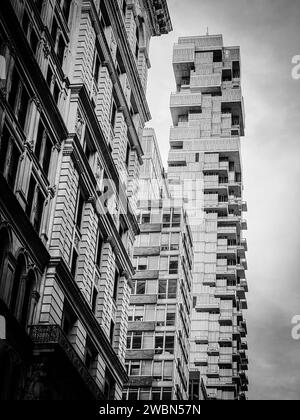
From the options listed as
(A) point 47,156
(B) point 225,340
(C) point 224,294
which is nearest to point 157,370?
(A) point 47,156

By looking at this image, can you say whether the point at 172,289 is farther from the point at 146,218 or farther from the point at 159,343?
the point at 146,218

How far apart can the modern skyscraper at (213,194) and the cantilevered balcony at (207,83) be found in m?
0.19

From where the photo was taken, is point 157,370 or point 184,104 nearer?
point 157,370

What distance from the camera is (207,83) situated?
155 meters

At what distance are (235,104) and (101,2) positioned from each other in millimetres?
100332

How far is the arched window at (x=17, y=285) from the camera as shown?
38.0 m

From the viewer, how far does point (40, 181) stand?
42.6 m

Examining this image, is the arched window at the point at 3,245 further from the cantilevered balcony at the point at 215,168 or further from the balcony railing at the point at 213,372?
the cantilevered balcony at the point at 215,168

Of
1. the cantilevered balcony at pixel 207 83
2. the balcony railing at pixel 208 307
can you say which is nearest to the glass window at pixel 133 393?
the balcony railing at pixel 208 307

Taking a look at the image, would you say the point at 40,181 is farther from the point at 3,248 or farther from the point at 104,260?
the point at 104,260

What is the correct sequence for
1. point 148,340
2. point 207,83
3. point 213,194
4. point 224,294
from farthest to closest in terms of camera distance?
point 207,83, point 213,194, point 224,294, point 148,340

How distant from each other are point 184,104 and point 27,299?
11403cm

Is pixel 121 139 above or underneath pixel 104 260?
above
